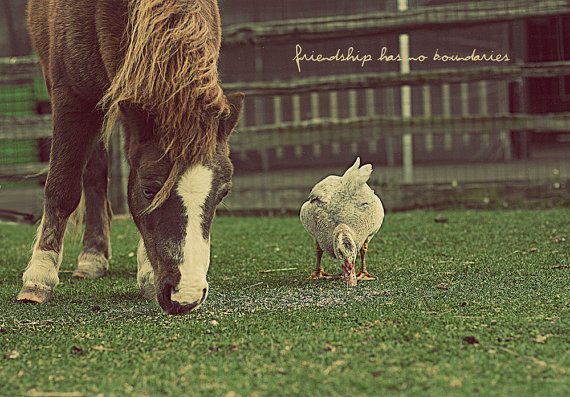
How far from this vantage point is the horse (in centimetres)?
300

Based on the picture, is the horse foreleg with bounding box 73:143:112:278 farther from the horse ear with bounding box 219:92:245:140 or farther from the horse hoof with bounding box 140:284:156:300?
the horse ear with bounding box 219:92:245:140

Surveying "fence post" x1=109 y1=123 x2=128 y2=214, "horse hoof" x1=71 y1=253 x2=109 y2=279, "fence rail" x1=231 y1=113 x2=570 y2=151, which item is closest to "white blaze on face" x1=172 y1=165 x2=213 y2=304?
"horse hoof" x1=71 y1=253 x2=109 y2=279

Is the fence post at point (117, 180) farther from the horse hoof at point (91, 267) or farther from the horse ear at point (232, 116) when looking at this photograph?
the horse ear at point (232, 116)

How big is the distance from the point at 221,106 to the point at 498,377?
4.25ft

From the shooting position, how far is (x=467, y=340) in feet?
8.80

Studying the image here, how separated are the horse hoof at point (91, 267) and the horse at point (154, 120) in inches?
24.6

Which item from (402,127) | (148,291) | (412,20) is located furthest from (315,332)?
(412,20)

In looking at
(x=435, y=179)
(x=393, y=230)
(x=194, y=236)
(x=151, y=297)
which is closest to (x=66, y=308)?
(x=151, y=297)

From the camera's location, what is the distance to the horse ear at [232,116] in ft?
10.4

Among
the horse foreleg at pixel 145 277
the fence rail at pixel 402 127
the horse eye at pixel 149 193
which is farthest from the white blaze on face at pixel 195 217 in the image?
the fence rail at pixel 402 127

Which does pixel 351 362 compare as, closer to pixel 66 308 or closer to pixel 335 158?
pixel 66 308

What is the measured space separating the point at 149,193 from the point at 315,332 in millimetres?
732

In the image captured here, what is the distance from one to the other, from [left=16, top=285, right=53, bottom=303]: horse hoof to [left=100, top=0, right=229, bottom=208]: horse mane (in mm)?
800

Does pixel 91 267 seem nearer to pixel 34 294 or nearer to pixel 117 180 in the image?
pixel 34 294
